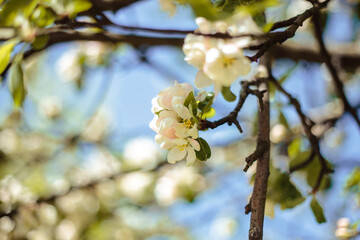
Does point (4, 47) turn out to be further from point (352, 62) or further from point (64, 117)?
point (64, 117)

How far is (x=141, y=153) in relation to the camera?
79.5 inches

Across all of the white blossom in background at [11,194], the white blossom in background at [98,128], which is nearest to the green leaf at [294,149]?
the white blossom in background at [11,194]

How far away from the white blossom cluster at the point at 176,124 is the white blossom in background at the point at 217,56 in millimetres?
38

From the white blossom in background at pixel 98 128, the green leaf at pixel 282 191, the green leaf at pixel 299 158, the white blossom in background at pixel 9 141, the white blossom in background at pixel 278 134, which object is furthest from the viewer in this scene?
the white blossom in background at pixel 98 128

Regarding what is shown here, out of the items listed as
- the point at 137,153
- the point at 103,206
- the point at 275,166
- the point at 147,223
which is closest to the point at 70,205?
the point at 103,206

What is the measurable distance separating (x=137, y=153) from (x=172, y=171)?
25 cm

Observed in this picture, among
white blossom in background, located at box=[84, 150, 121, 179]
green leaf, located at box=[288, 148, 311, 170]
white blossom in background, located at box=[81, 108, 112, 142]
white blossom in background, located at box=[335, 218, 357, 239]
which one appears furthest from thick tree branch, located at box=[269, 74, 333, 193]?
white blossom in background, located at box=[81, 108, 112, 142]

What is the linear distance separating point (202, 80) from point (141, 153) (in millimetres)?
1462

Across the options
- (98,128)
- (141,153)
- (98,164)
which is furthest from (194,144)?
(98,128)

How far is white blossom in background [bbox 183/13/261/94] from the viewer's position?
55 cm

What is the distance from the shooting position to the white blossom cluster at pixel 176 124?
58 centimetres

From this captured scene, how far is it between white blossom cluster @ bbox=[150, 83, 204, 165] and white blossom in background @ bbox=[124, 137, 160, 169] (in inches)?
53.4

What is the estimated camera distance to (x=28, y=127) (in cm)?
219

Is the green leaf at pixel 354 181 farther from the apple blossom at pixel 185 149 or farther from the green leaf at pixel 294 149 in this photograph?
the apple blossom at pixel 185 149
